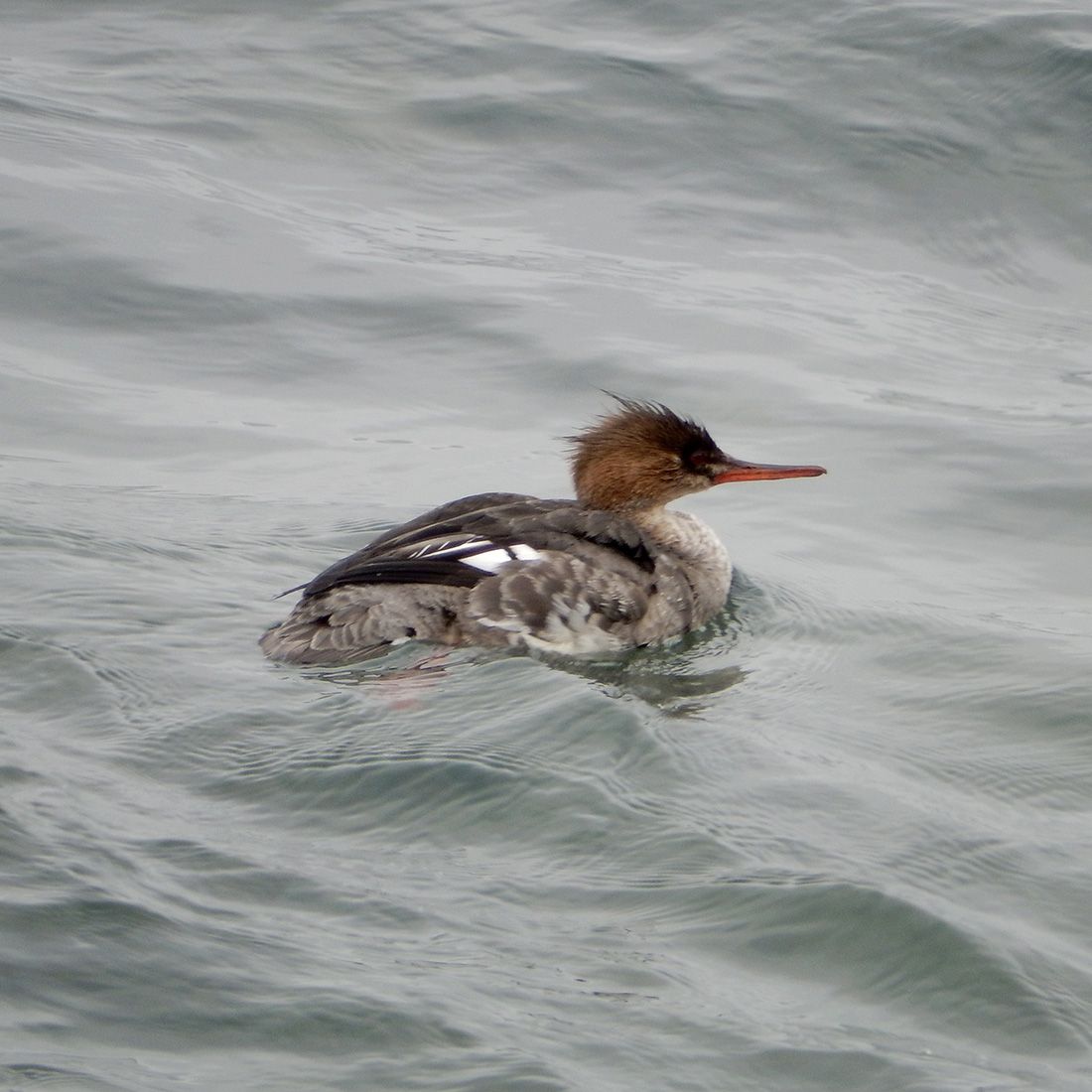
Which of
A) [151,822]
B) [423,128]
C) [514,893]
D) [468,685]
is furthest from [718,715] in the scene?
[423,128]

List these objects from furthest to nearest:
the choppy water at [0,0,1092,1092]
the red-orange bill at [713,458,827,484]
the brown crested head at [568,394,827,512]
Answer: the brown crested head at [568,394,827,512] → the red-orange bill at [713,458,827,484] → the choppy water at [0,0,1092,1092]

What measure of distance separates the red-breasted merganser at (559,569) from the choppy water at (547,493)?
221 mm

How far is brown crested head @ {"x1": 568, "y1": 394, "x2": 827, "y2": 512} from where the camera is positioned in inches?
318

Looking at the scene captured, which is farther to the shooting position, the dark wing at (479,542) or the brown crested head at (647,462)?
the brown crested head at (647,462)

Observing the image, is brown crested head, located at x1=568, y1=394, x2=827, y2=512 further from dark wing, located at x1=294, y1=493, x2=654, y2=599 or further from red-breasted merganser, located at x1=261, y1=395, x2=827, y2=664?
dark wing, located at x1=294, y1=493, x2=654, y2=599

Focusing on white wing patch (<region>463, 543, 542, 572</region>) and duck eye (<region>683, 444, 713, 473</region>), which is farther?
duck eye (<region>683, 444, 713, 473</region>)

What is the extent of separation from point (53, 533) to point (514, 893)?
3.71 meters

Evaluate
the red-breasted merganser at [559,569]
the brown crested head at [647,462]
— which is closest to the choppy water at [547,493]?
the red-breasted merganser at [559,569]

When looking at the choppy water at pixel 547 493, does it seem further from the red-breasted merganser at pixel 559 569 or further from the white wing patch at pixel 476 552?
Result: the white wing patch at pixel 476 552

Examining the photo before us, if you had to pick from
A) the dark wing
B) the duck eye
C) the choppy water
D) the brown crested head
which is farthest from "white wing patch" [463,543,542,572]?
the duck eye

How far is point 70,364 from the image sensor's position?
10.4 metres

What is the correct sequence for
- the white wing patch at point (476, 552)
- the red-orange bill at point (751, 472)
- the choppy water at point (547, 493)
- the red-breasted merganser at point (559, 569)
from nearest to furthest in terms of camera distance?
the choppy water at point (547, 493), the red-breasted merganser at point (559, 569), the white wing patch at point (476, 552), the red-orange bill at point (751, 472)

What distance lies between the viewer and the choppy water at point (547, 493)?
14.4ft

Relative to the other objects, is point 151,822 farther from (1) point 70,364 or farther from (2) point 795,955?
(1) point 70,364
